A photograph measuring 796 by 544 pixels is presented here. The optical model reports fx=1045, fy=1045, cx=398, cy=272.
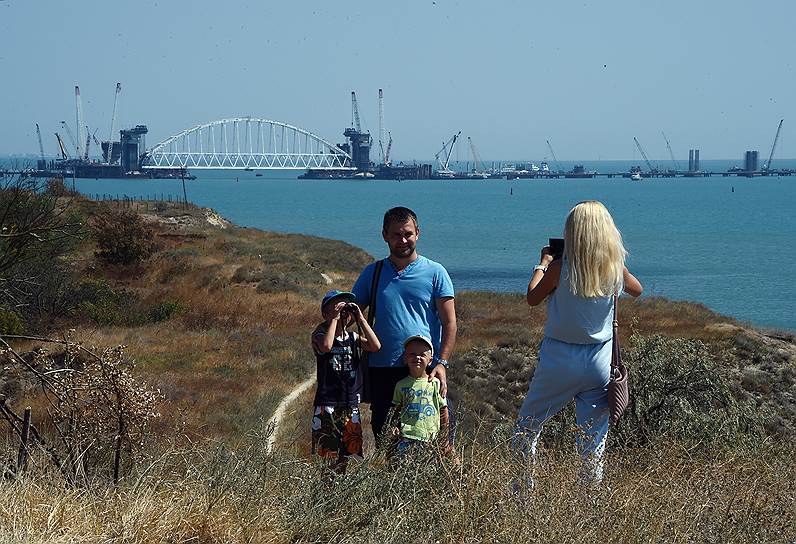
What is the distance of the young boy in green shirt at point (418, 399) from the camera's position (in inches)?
205

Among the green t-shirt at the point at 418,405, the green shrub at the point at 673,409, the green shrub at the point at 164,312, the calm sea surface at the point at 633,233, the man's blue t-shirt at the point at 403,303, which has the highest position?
the man's blue t-shirt at the point at 403,303

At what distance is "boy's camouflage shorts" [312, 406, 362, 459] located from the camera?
5391 mm

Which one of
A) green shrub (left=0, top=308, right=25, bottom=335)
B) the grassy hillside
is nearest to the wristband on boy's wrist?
the grassy hillside

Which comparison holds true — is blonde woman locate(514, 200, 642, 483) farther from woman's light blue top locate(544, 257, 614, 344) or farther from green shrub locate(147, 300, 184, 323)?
green shrub locate(147, 300, 184, 323)

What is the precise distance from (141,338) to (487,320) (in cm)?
1027

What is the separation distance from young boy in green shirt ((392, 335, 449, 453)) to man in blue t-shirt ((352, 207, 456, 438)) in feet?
0.31

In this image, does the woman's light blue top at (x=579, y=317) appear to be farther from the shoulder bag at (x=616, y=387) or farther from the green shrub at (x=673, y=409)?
the green shrub at (x=673, y=409)

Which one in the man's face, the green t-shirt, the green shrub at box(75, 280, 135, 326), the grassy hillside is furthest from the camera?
the green shrub at box(75, 280, 135, 326)

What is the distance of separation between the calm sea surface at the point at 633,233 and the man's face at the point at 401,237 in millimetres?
40254

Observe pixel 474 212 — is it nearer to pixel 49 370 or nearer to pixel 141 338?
pixel 141 338

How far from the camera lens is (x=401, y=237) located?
539cm

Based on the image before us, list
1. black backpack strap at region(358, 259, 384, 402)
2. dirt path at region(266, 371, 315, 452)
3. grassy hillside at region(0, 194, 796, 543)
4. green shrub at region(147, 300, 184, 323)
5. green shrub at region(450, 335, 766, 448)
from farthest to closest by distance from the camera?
green shrub at region(147, 300, 184, 323), dirt path at region(266, 371, 315, 452), green shrub at region(450, 335, 766, 448), black backpack strap at region(358, 259, 384, 402), grassy hillside at region(0, 194, 796, 543)

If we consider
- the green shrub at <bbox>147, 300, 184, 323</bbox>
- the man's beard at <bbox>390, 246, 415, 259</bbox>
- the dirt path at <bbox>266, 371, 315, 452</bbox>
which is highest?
the man's beard at <bbox>390, 246, 415, 259</bbox>

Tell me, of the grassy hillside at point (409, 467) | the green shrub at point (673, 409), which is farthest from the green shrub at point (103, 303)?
the green shrub at point (673, 409)
